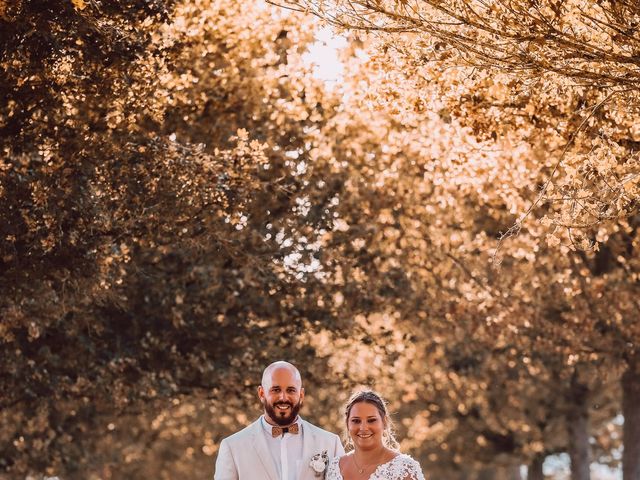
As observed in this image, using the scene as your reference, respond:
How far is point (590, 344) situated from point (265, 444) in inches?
671

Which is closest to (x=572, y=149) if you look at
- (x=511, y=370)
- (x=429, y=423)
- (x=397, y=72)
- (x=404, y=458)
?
(x=397, y=72)

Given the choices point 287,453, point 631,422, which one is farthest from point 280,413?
point 631,422

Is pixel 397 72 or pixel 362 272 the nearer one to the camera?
pixel 397 72

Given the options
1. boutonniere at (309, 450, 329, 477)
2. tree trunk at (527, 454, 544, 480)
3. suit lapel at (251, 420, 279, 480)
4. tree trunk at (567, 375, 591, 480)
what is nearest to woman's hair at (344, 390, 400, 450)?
boutonniere at (309, 450, 329, 477)

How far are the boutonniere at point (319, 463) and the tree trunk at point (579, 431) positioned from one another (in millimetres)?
25642

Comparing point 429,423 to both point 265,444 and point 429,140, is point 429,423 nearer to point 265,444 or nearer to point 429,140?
point 429,140

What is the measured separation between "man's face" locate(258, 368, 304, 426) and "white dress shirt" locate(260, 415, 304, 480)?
23cm

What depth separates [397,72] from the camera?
14992 mm

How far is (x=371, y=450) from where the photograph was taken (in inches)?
380

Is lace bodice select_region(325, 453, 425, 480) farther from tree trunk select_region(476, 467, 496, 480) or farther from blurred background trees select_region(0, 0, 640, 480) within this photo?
tree trunk select_region(476, 467, 496, 480)

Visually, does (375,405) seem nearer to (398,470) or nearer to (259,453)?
(398,470)

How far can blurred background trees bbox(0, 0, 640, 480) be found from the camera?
14.1 m

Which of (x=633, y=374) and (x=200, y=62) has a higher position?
(x=200, y=62)

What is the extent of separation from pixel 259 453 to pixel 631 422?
18784mm
